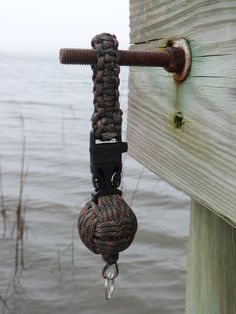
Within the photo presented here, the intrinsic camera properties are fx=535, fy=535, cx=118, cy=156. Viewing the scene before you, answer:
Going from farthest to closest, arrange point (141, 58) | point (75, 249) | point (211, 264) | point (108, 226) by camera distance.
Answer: point (75, 249), point (211, 264), point (141, 58), point (108, 226)

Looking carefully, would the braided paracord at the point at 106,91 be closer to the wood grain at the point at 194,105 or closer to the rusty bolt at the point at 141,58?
the rusty bolt at the point at 141,58

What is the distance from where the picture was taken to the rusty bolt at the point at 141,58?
106 centimetres

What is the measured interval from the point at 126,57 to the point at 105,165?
0.80 ft

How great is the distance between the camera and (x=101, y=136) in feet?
3.44

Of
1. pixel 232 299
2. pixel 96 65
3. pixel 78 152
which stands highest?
pixel 96 65

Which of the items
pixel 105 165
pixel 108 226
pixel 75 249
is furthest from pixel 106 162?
pixel 75 249

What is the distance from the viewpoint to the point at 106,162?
1047mm

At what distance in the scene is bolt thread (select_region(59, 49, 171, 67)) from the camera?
1.06m

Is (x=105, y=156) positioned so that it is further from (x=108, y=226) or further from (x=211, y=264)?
(x=211, y=264)

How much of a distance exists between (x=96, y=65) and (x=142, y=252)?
4.68 meters

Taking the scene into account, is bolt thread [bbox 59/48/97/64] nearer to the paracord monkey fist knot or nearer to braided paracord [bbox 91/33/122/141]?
braided paracord [bbox 91/33/122/141]

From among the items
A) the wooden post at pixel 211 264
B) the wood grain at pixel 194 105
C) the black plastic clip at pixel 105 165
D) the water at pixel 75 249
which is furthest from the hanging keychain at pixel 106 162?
the water at pixel 75 249

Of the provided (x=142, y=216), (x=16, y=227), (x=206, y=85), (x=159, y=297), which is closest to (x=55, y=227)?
(x=16, y=227)

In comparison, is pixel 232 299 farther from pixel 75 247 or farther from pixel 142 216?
pixel 142 216
